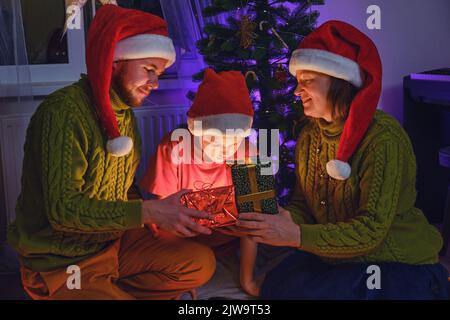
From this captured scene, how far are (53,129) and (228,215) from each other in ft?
1.96

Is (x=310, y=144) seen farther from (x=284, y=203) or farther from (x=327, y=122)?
(x=284, y=203)

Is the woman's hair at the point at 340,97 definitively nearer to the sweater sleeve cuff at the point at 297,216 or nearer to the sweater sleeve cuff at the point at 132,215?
the sweater sleeve cuff at the point at 297,216

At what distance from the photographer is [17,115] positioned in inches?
111

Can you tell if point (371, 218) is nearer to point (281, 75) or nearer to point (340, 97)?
point (340, 97)

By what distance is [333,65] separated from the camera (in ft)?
6.02

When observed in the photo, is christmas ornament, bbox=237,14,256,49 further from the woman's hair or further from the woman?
the woman's hair

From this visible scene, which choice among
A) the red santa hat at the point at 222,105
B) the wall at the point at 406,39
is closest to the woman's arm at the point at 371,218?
the red santa hat at the point at 222,105

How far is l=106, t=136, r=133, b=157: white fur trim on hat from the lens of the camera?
1836mm

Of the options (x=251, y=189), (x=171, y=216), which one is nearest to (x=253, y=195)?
(x=251, y=189)

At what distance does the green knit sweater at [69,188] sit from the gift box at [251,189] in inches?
12.2

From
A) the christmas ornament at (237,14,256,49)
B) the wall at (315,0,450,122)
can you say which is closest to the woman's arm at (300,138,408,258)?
the christmas ornament at (237,14,256,49)

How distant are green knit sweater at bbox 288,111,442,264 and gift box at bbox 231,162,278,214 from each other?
13 cm

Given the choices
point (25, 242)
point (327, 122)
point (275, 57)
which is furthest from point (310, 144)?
point (25, 242)

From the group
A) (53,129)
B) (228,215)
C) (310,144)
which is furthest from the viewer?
(310,144)
